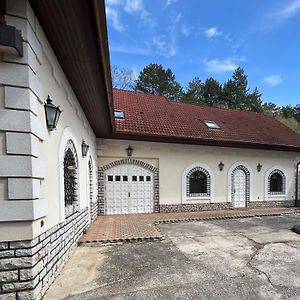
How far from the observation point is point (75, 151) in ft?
18.9

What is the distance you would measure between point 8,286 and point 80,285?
1.05 metres

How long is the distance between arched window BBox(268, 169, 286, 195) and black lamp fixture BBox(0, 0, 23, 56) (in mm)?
12915

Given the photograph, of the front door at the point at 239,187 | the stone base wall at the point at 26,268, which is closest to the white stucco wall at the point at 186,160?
the front door at the point at 239,187

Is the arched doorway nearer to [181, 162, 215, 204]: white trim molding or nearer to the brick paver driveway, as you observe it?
[181, 162, 215, 204]: white trim molding

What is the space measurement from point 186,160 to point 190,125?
6.27ft

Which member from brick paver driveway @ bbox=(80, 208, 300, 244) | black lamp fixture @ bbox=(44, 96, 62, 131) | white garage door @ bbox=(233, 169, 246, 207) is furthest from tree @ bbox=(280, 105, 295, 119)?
black lamp fixture @ bbox=(44, 96, 62, 131)

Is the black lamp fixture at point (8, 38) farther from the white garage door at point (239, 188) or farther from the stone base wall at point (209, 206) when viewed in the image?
the white garage door at point (239, 188)

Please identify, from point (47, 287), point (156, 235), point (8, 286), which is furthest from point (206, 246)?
point (8, 286)

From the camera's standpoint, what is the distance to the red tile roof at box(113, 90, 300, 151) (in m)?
10.5

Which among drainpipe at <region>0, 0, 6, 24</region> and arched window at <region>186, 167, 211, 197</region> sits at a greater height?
drainpipe at <region>0, 0, 6, 24</region>

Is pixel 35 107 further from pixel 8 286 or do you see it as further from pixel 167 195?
pixel 167 195

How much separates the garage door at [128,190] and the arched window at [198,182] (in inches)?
71.6

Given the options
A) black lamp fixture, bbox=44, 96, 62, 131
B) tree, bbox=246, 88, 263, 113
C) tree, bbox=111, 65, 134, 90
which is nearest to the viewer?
black lamp fixture, bbox=44, 96, 62, 131

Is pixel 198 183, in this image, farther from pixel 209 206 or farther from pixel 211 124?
pixel 211 124
